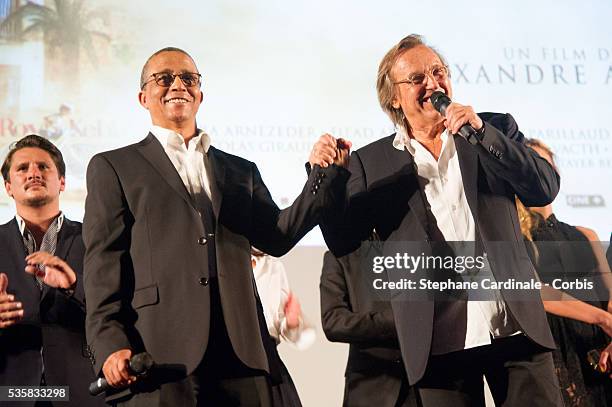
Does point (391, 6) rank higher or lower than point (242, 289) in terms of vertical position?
higher

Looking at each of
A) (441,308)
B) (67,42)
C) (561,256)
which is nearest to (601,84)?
(561,256)

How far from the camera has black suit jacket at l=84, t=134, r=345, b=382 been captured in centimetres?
293

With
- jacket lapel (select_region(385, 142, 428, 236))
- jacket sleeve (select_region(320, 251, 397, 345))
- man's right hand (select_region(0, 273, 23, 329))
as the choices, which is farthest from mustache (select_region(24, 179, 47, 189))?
jacket lapel (select_region(385, 142, 428, 236))

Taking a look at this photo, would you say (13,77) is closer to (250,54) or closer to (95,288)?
(250,54)

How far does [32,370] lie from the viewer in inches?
139

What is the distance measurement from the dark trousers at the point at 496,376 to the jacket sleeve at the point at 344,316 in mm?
286

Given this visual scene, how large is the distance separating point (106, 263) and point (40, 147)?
1.05 m

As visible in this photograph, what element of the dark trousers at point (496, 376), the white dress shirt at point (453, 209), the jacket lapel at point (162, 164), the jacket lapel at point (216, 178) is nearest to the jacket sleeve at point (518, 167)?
the white dress shirt at point (453, 209)

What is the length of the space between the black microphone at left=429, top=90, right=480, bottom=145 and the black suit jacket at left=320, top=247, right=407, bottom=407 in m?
0.60

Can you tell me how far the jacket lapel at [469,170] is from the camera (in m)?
3.40

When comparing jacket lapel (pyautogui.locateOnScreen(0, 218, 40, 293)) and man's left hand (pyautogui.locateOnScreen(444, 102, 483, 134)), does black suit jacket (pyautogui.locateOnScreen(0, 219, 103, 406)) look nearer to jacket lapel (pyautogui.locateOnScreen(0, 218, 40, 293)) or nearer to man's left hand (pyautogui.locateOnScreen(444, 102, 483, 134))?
jacket lapel (pyautogui.locateOnScreen(0, 218, 40, 293))

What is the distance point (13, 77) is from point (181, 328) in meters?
1.55

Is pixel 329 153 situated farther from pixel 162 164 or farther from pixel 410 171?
pixel 162 164

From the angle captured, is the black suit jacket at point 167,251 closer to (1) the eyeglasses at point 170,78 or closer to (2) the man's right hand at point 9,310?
(1) the eyeglasses at point 170,78
